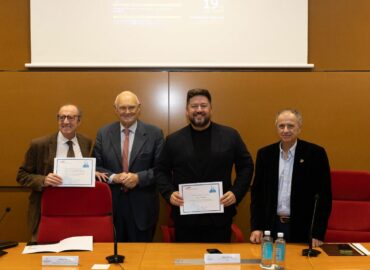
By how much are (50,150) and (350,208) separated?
247 cm

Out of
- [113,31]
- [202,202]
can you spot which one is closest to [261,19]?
[113,31]

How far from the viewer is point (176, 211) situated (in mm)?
3072

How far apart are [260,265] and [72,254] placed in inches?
45.5

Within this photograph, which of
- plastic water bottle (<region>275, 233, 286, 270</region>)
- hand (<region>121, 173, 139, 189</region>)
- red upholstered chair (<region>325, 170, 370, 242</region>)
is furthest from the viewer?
hand (<region>121, 173, 139, 189</region>)

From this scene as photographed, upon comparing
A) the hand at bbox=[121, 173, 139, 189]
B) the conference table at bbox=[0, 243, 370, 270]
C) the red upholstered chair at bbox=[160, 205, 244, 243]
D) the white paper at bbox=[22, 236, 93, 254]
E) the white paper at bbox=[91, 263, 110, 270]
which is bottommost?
the red upholstered chair at bbox=[160, 205, 244, 243]

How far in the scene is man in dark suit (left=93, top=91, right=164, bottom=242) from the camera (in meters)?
3.42

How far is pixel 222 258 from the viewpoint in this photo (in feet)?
7.88

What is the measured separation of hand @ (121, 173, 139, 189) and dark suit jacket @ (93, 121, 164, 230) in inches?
2.6

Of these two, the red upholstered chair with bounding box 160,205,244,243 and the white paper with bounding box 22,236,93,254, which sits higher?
the white paper with bounding box 22,236,93,254

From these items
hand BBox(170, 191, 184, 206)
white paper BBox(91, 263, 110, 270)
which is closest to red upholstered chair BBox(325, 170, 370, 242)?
hand BBox(170, 191, 184, 206)

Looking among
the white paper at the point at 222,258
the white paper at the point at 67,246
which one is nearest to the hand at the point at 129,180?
the white paper at the point at 67,246

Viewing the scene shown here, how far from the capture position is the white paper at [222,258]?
2385 mm

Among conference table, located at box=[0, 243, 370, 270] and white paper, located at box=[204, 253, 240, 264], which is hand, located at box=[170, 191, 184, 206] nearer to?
conference table, located at box=[0, 243, 370, 270]

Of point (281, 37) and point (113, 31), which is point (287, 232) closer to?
point (281, 37)
